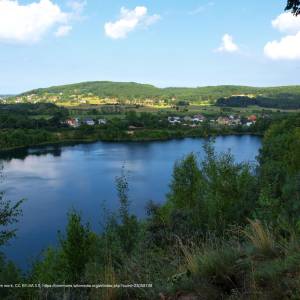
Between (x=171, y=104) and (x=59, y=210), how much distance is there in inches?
4220

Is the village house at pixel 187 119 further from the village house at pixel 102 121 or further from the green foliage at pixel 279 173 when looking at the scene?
the green foliage at pixel 279 173

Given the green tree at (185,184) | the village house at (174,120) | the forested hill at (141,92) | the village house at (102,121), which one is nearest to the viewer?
the green tree at (185,184)

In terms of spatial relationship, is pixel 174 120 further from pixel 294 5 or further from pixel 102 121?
pixel 294 5

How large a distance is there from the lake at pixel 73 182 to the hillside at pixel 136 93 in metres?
86.4

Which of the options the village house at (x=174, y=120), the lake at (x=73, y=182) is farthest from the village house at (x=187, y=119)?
the lake at (x=73, y=182)

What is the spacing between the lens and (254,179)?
15.3 meters

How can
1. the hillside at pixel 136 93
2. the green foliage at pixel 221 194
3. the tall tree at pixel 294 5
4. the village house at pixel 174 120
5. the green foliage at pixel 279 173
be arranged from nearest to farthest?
the tall tree at pixel 294 5 → the green foliage at pixel 279 173 → the green foliage at pixel 221 194 → the village house at pixel 174 120 → the hillside at pixel 136 93

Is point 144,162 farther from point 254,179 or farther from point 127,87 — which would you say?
point 127,87

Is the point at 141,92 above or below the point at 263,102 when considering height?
above

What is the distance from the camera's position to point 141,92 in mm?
168125

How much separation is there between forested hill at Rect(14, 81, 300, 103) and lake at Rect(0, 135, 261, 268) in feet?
293

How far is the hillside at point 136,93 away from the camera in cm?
14762

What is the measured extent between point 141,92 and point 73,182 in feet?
441

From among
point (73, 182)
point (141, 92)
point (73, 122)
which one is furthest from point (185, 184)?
point (141, 92)
